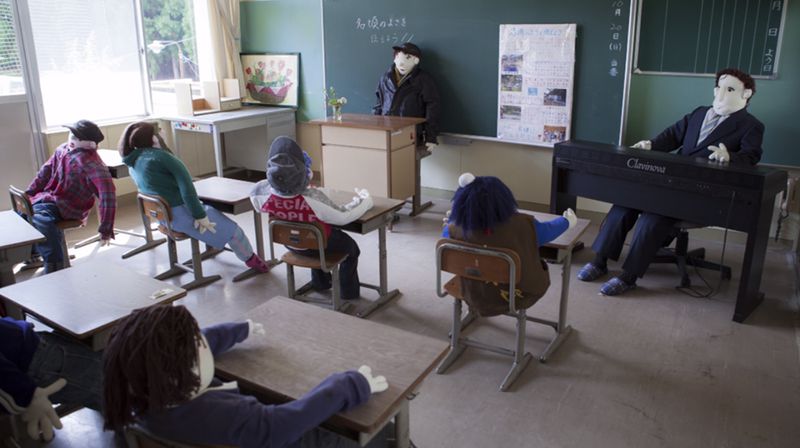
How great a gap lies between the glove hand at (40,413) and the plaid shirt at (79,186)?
2358 mm

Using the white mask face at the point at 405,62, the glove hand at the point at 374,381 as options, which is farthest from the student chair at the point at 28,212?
the glove hand at the point at 374,381

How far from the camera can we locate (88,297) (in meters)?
2.28

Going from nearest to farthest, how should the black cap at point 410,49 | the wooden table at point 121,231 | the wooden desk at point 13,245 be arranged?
the wooden desk at point 13,245 < the wooden table at point 121,231 < the black cap at point 410,49

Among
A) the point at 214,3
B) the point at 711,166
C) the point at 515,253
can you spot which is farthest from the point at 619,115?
the point at 214,3

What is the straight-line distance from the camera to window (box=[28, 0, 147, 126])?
17.7 feet

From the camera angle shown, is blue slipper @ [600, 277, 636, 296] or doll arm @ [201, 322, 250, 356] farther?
blue slipper @ [600, 277, 636, 296]

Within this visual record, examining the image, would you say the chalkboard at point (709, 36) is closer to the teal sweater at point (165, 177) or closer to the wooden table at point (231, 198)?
the wooden table at point (231, 198)

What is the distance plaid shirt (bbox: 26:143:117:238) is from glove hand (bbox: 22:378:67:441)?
2358 mm

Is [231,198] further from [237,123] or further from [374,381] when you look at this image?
[374,381]

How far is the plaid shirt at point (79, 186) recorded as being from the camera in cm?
408

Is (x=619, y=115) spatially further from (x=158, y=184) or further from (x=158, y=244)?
(x=158, y=244)

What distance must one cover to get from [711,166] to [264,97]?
475 centimetres

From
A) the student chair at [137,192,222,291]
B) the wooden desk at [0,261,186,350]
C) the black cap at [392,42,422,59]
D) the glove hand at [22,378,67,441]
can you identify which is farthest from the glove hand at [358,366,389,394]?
the black cap at [392,42,422,59]

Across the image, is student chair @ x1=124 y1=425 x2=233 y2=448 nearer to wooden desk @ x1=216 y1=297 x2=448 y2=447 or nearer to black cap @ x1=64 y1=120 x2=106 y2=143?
wooden desk @ x1=216 y1=297 x2=448 y2=447
